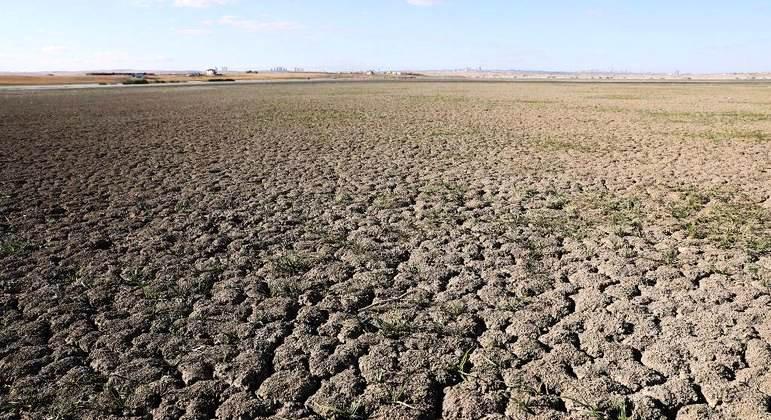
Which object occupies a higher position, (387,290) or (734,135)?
(734,135)

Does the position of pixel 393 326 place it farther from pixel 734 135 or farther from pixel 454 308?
pixel 734 135

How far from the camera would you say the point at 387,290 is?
178 inches

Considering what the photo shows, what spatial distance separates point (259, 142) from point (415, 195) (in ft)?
21.3

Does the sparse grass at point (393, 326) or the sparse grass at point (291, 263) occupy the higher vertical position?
the sparse grass at point (291, 263)

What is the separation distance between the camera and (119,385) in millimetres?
3193

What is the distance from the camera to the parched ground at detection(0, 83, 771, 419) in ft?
10.2

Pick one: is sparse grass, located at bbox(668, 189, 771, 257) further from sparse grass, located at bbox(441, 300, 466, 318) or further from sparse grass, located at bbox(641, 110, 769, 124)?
sparse grass, located at bbox(641, 110, 769, 124)

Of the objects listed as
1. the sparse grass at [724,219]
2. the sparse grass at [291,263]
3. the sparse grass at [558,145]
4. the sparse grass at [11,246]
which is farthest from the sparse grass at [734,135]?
the sparse grass at [11,246]

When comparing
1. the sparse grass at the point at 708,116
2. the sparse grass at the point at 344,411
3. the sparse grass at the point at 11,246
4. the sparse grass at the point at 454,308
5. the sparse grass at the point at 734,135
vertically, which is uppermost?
the sparse grass at the point at 734,135

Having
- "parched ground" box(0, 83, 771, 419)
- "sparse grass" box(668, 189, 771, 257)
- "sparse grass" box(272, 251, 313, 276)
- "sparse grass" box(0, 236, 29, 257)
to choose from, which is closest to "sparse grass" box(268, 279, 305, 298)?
"parched ground" box(0, 83, 771, 419)

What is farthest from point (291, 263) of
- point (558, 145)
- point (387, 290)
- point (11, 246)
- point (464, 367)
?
point (558, 145)

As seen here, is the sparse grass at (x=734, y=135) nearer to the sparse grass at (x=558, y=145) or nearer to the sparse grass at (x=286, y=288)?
the sparse grass at (x=558, y=145)

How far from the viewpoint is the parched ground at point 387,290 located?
10.2 feet

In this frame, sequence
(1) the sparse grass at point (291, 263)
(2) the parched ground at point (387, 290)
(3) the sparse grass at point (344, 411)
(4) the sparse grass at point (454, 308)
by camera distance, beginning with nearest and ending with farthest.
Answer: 1. (3) the sparse grass at point (344, 411)
2. (2) the parched ground at point (387, 290)
3. (4) the sparse grass at point (454, 308)
4. (1) the sparse grass at point (291, 263)
